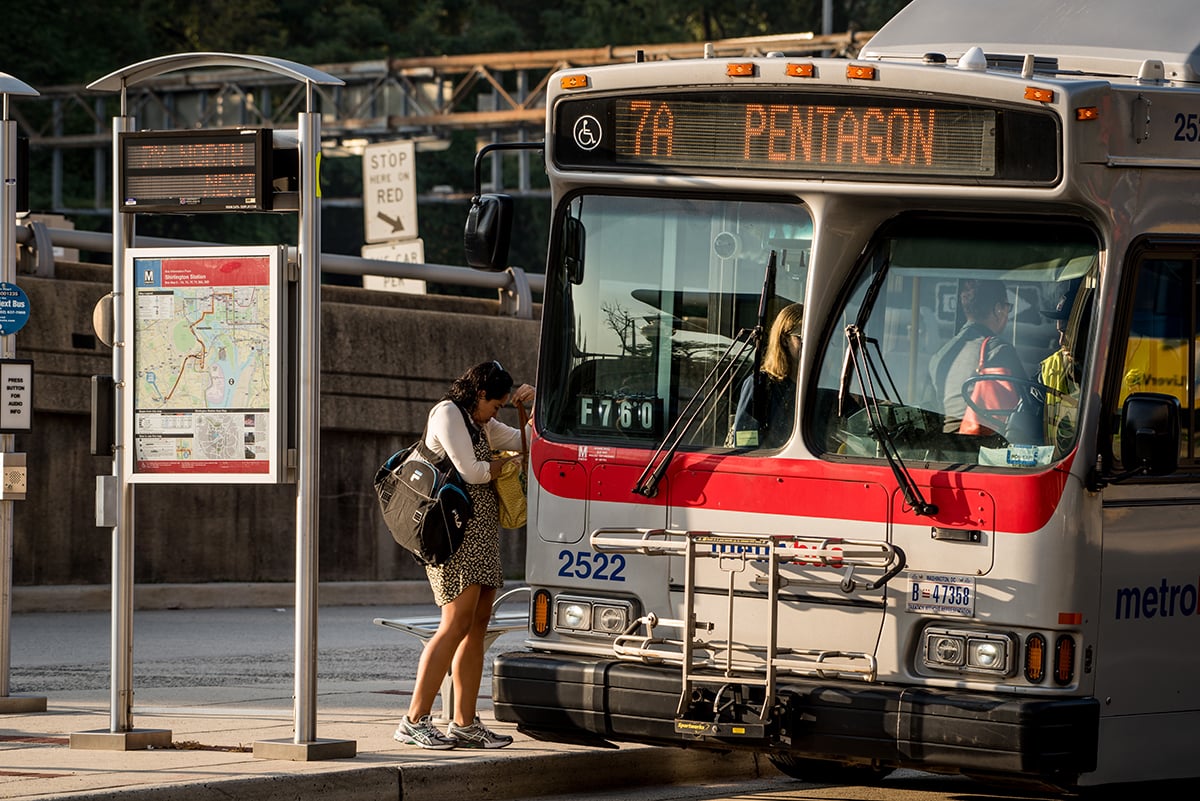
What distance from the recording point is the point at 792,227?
8.81 m

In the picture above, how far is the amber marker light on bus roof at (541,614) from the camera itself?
924 centimetres

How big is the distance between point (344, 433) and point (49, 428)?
122 inches

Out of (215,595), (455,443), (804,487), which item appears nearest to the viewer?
(804,487)

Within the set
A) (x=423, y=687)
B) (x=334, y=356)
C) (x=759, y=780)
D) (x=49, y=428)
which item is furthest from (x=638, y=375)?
(x=334, y=356)

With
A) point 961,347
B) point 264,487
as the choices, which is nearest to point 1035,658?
point 961,347

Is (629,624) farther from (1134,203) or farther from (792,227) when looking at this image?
(1134,203)

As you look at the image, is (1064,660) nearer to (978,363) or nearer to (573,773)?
(978,363)

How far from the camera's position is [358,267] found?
61.3 feet

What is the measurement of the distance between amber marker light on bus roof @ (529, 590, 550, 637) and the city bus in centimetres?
2

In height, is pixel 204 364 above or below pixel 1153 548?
above

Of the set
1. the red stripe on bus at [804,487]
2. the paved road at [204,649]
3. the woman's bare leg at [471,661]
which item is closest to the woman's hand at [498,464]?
the red stripe on bus at [804,487]

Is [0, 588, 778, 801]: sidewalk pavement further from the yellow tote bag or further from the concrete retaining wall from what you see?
the concrete retaining wall

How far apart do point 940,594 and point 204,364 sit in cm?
346

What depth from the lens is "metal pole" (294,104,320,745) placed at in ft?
30.5
